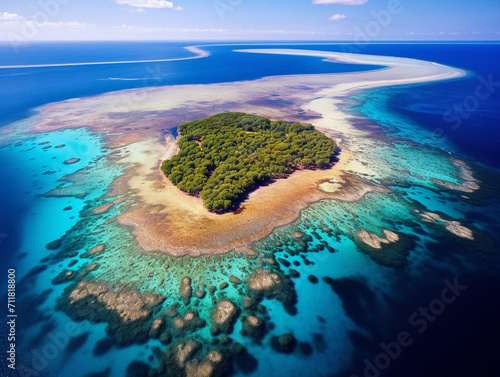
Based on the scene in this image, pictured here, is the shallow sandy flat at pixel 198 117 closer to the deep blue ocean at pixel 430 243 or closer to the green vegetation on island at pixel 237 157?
the green vegetation on island at pixel 237 157

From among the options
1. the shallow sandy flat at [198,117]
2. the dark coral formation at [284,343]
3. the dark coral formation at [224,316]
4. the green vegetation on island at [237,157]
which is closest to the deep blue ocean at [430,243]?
the dark coral formation at [284,343]

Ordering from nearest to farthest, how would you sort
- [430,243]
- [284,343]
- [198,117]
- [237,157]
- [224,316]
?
[284,343]
[224,316]
[430,243]
[237,157]
[198,117]

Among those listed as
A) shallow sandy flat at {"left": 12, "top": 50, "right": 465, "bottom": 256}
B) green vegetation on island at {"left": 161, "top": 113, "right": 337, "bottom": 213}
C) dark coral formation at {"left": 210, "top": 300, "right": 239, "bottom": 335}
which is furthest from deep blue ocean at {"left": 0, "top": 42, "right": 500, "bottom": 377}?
green vegetation on island at {"left": 161, "top": 113, "right": 337, "bottom": 213}

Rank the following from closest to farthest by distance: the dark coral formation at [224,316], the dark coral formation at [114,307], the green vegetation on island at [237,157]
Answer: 1. the dark coral formation at [114,307]
2. the dark coral formation at [224,316]
3. the green vegetation on island at [237,157]

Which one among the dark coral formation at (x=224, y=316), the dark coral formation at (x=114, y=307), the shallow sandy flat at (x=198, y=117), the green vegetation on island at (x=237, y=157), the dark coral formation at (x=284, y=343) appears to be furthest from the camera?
the green vegetation on island at (x=237, y=157)

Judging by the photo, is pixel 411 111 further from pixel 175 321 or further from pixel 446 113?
pixel 175 321

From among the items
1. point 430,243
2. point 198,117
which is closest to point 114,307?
point 430,243

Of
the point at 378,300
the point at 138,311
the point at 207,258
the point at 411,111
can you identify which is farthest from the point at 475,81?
the point at 138,311

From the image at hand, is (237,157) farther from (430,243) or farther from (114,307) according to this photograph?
(430,243)

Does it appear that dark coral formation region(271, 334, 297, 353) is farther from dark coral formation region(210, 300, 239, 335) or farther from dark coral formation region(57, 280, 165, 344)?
dark coral formation region(57, 280, 165, 344)
